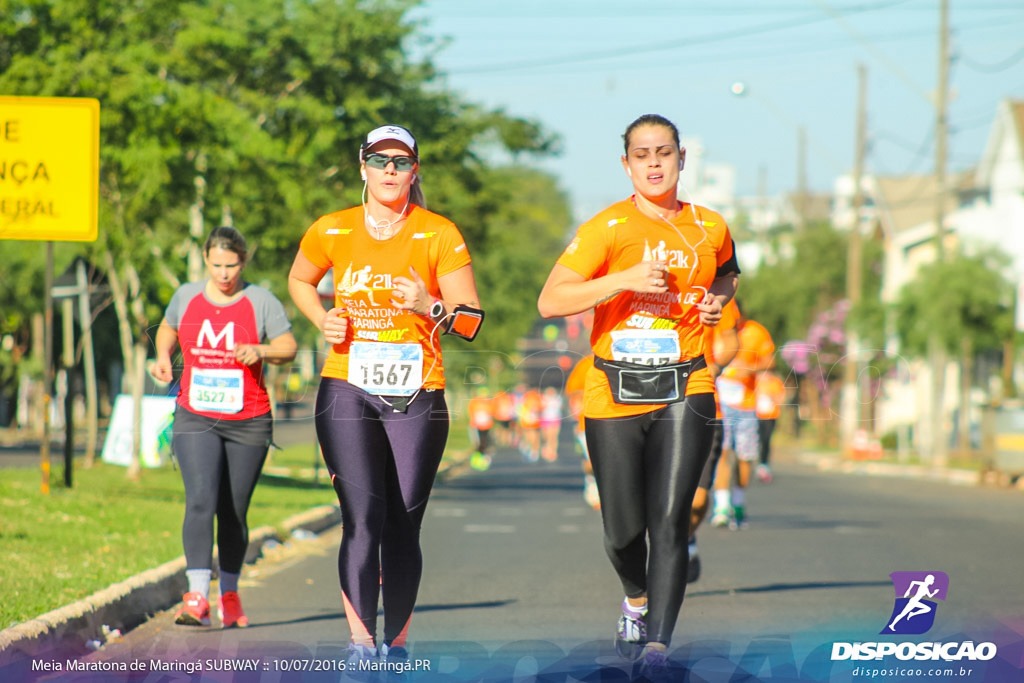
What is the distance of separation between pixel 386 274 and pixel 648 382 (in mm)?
1068

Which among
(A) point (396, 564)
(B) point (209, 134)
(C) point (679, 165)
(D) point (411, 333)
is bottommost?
(A) point (396, 564)

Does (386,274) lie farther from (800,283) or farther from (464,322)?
(800,283)

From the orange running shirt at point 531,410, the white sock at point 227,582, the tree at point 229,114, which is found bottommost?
the orange running shirt at point 531,410

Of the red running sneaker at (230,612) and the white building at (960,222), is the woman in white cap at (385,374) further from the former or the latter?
the white building at (960,222)

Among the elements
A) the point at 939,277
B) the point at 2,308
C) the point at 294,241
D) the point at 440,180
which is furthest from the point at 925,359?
the point at 2,308

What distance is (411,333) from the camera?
18.9 ft

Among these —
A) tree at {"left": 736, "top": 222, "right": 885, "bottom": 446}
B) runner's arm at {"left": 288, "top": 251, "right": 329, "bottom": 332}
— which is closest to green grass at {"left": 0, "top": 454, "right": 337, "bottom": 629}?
runner's arm at {"left": 288, "top": 251, "right": 329, "bottom": 332}

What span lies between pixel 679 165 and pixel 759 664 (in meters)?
2.00

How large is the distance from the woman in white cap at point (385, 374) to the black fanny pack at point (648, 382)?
0.62 m

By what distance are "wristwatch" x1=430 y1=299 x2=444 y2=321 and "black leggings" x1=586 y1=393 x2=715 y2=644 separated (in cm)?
76

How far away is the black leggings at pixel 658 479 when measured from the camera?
5848 millimetres

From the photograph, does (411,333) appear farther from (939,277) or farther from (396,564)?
(939,277)

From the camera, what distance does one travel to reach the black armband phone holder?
5.68m

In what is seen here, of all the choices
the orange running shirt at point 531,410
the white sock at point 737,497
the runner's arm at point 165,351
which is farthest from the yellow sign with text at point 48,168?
the orange running shirt at point 531,410
